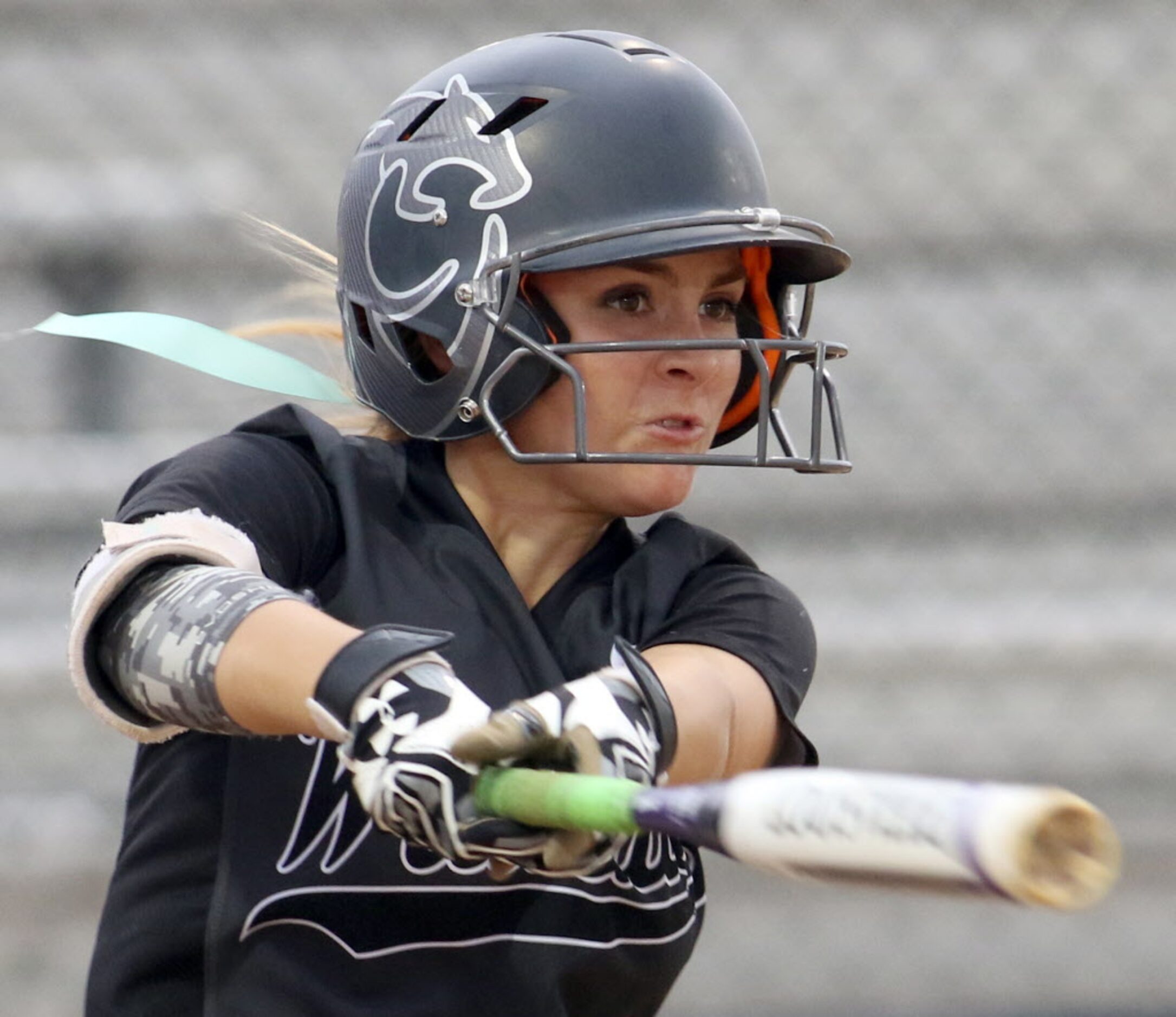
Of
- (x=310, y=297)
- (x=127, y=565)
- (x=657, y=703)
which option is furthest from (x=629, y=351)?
(x=310, y=297)

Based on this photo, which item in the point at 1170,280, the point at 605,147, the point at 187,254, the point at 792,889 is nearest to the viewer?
the point at 605,147

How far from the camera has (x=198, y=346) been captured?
1.81 m

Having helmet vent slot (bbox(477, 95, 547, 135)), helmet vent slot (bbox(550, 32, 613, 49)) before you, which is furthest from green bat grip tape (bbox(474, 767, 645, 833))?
helmet vent slot (bbox(550, 32, 613, 49))

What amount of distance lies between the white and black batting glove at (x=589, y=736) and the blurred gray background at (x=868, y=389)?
1.92 meters

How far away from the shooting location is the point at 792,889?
3.17 metres

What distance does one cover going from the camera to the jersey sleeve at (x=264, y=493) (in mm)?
1501

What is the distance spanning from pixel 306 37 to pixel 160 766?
2.54 metres

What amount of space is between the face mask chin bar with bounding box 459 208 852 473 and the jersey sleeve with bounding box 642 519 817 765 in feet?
0.49

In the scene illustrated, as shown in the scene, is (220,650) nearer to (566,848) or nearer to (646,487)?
(566,848)

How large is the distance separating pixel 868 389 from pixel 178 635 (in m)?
2.55

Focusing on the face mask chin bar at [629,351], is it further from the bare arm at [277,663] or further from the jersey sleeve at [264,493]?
the bare arm at [277,663]

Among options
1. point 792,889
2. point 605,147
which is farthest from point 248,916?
point 792,889

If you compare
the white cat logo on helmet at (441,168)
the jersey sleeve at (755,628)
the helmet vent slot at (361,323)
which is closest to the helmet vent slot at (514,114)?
the white cat logo on helmet at (441,168)

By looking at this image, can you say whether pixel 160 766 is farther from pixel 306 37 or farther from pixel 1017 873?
pixel 306 37
